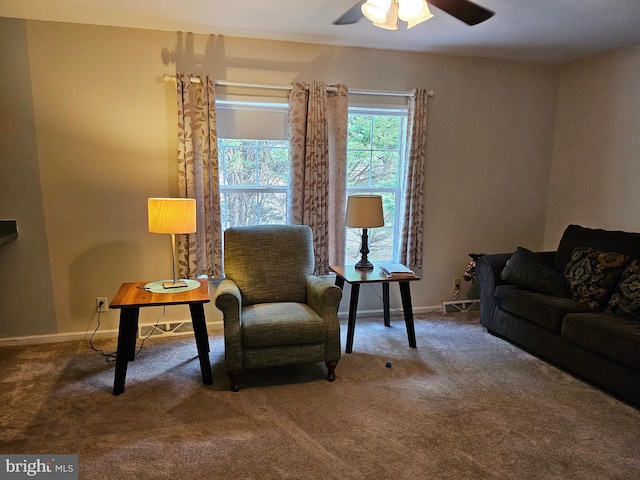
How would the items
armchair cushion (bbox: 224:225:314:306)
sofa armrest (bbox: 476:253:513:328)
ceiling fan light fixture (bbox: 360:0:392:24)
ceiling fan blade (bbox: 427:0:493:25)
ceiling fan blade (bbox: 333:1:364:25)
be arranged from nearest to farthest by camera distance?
ceiling fan light fixture (bbox: 360:0:392:24) < ceiling fan blade (bbox: 427:0:493:25) < ceiling fan blade (bbox: 333:1:364:25) < armchair cushion (bbox: 224:225:314:306) < sofa armrest (bbox: 476:253:513:328)

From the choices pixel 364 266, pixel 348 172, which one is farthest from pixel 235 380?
pixel 348 172

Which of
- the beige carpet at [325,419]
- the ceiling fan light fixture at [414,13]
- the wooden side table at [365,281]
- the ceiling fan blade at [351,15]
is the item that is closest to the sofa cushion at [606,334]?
the beige carpet at [325,419]

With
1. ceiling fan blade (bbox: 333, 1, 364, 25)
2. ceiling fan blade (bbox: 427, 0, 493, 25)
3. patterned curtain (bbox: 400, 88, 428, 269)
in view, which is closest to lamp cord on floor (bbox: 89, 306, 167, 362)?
patterned curtain (bbox: 400, 88, 428, 269)

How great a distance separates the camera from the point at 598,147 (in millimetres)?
3779

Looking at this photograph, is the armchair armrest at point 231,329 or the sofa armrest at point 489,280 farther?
the sofa armrest at point 489,280

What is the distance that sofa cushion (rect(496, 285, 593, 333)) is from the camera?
2.89m

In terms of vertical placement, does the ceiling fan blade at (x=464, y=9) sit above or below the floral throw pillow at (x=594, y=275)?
above

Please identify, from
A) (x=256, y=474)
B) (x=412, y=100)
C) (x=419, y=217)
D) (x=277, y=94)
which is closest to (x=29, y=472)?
(x=256, y=474)

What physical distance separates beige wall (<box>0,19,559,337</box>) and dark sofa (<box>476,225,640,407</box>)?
0.90 metres

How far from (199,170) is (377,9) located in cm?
191

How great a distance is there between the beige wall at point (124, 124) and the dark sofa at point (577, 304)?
90 centimetres

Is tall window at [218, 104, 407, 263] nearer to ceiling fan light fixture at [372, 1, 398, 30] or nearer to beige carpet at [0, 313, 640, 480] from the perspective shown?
beige carpet at [0, 313, 640, 480]

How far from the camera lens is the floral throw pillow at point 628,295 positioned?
2.68 metres

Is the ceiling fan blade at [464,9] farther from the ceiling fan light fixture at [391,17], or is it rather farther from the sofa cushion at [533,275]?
the sofa cushion at [533,275]
